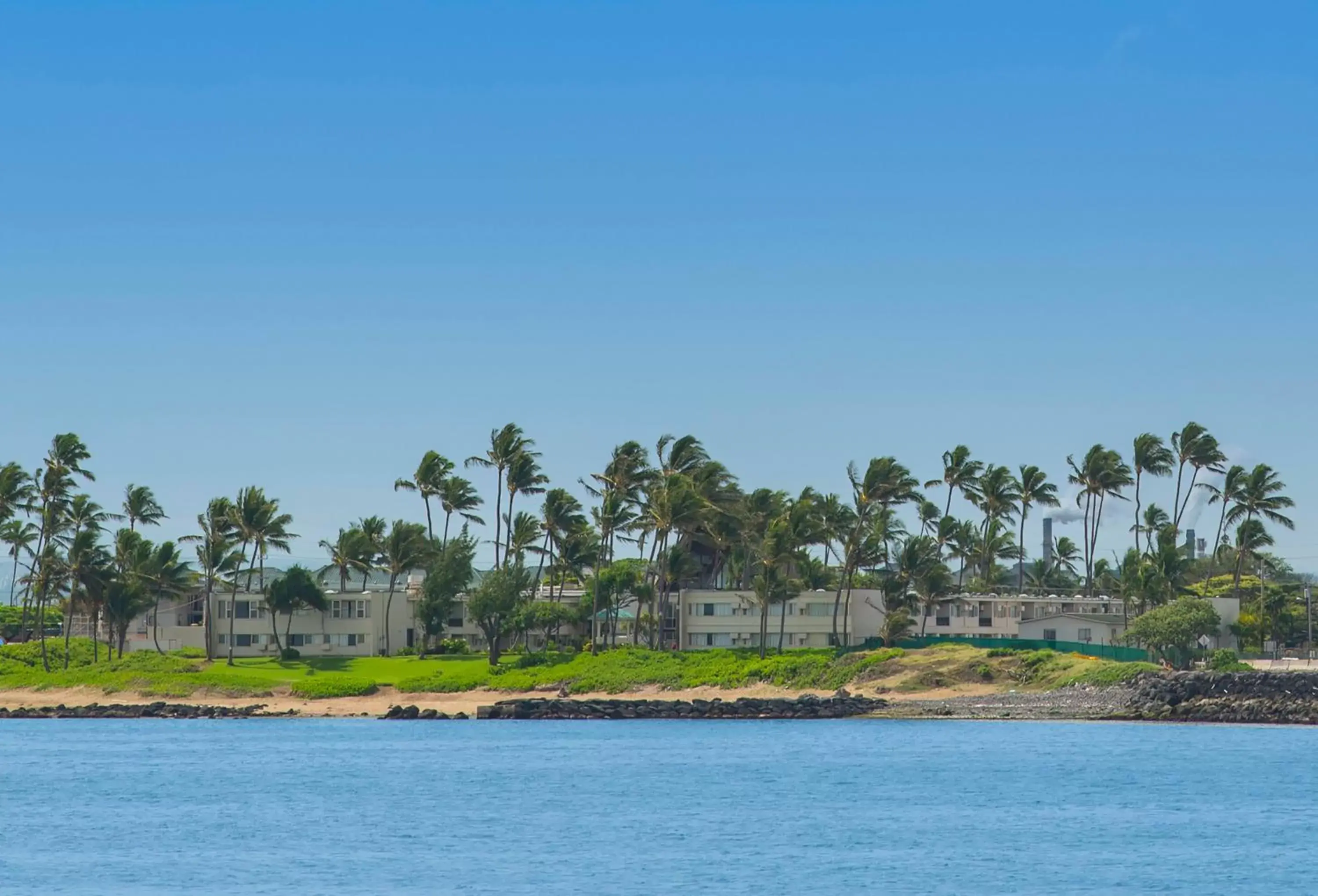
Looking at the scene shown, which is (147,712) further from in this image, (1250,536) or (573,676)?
(1250,536)

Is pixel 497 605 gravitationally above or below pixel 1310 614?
below

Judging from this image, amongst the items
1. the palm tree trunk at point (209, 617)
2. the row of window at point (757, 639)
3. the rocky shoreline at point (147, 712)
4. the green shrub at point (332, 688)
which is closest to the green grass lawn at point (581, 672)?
the green shrub at point (332, 688)

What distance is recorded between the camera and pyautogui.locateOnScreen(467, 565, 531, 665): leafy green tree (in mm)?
121562

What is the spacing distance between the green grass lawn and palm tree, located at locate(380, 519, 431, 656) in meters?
6.50

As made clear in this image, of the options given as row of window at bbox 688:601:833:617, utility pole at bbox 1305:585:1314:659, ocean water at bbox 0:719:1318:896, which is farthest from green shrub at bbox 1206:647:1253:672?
row of window at bbox 688:601:833:617

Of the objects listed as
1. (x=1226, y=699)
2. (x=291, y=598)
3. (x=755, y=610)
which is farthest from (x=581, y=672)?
(x=1226, y=699)

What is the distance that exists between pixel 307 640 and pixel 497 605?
18062 mm

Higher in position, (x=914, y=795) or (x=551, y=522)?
(x=551, y=522)

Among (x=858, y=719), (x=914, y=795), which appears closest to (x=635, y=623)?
(x=858, y=719)

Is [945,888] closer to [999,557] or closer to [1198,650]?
[1198,650]

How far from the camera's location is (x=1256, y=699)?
9862cm

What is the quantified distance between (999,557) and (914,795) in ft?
321

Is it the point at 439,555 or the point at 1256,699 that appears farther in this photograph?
the point at 439,555

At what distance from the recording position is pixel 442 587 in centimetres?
12850
